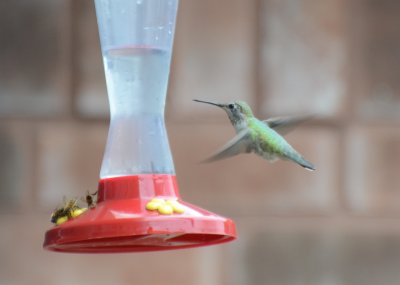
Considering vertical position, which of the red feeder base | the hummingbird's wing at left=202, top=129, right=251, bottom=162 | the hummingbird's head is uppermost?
the hummingbird's head

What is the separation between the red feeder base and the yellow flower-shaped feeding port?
17 mm

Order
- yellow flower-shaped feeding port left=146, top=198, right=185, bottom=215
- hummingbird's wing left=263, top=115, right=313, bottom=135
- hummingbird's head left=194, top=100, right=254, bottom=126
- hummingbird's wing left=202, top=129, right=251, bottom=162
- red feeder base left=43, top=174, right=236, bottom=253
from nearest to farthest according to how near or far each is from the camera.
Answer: red feeder base left=43, top=174, right=236, bottom=253
yellow flower-shaped feeding port left=146, top=198, right=185, bottom=215
hummingbird's wing left=202, top=129, right=251, bottom=162
hummingbird's head left=194, top=100, right=254, bottom=126
hummingbird's wing left=263, top=115, right=313, bottom=135

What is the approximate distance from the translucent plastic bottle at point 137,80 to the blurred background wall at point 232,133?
2.38 meters

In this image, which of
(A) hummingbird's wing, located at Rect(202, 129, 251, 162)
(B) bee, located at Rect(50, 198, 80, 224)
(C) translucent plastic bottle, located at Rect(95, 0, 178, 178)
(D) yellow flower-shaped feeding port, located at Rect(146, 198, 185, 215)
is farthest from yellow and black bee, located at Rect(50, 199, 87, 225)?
(A) hummingbird's wing, located at Rect(202, 129, 251, 162)

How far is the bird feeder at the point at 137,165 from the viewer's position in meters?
3.63

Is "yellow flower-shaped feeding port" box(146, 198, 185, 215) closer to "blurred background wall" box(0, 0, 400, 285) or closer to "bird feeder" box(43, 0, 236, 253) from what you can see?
"bird feeder" box(43, 0, 236, 253)

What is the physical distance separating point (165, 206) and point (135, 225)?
176mm

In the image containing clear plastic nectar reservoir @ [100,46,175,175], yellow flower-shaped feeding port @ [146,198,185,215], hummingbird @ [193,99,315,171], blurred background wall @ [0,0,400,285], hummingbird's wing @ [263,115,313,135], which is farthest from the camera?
blurred background wall @ [0,0,400,285]

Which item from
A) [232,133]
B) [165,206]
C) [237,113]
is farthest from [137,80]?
[232,133]

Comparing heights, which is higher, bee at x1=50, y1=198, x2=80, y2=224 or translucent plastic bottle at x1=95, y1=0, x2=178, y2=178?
translucent plastic bottle at x1=95, y1=0, x2=178, y2=178

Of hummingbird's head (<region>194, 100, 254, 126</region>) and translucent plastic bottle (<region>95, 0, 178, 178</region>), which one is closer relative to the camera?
translucent plastic bottle (<region>95, 0, 178, 178</region>)

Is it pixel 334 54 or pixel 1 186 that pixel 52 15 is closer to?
pixel 1 186

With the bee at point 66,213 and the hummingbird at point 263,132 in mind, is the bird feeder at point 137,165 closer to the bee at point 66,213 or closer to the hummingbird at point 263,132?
the bee at point 66,213

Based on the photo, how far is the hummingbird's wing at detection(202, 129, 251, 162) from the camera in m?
4.26
